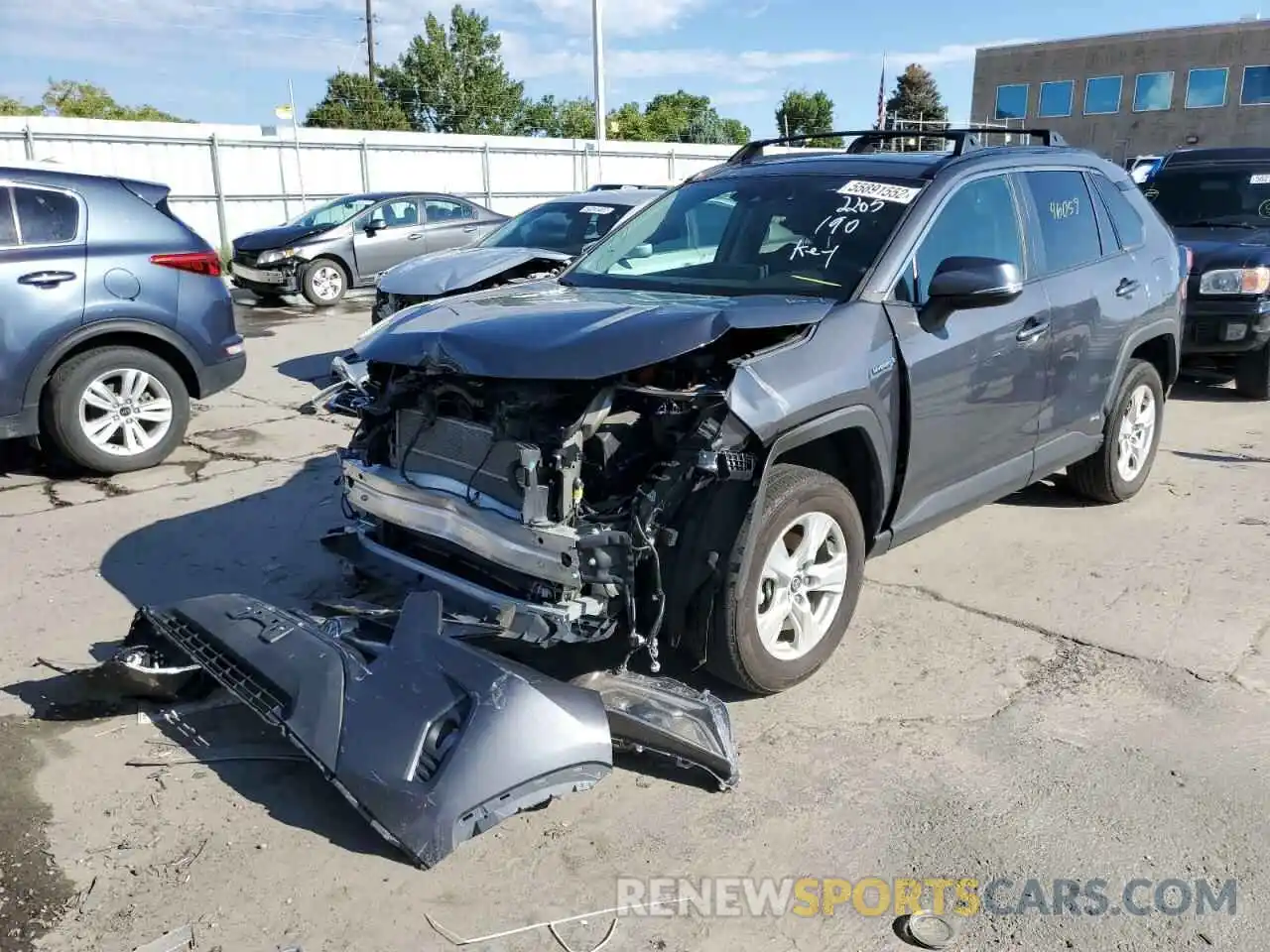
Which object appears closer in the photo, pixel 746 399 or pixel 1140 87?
pixel 746 399

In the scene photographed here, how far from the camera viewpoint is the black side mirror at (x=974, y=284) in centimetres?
389

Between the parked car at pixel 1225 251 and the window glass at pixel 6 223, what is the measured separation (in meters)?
8.45

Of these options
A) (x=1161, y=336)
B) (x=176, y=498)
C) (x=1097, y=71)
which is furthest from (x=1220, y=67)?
(x=176, y=498)

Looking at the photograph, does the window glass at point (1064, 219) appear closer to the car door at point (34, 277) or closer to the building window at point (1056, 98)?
the car door at point (34, 277)

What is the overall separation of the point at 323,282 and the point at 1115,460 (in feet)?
39.8

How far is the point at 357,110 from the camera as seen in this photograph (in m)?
55.8

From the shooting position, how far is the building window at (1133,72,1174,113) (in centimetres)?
4181

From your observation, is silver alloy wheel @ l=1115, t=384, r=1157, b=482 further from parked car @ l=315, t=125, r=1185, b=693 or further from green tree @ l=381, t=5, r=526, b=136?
green tree @ l=381, t=5, r=526, b=136

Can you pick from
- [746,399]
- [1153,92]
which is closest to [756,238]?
[746,399]

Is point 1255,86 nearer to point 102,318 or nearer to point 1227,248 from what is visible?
point 1227,248

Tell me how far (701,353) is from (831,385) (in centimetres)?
48

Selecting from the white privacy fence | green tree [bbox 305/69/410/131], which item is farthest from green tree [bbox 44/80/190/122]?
→ the white privacy fence

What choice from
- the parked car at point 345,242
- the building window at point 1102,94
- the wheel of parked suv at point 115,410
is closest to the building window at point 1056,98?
the building window at point 1102,94

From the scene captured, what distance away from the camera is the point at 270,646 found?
3.45m
